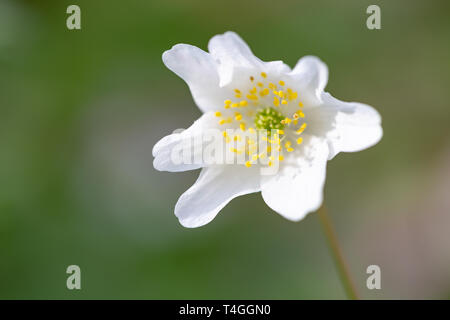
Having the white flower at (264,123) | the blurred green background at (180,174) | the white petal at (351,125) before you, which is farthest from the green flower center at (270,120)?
the blurred green background at (180,174)

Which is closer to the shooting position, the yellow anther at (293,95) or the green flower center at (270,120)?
the yellow anther at (293,95)

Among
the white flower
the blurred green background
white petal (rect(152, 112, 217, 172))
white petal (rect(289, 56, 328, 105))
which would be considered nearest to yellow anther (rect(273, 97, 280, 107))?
the white flower

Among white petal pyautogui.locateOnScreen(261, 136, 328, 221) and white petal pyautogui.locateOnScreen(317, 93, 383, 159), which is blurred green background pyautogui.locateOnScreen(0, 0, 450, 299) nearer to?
white petal pyautogui.locateOnScreen(261, 136, 328, 221)

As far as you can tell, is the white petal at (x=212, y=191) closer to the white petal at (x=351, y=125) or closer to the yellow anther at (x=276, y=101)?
the yellow anther at (x=276, y=101)

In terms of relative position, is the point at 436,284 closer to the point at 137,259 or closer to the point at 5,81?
the point at 137,259
